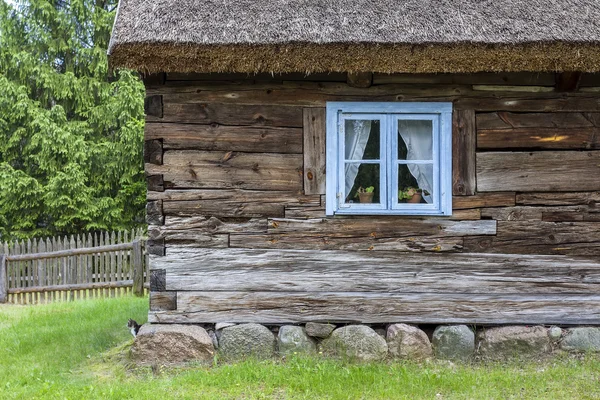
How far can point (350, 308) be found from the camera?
6.11 metres

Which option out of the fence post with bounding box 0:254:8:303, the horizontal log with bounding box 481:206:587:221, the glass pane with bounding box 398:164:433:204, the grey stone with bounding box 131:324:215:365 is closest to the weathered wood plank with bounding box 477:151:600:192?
the horizontal log with bounding box 481:206:587:221

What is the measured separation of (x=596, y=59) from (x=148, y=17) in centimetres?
Result: 395

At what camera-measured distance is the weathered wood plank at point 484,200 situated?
20.0 ft

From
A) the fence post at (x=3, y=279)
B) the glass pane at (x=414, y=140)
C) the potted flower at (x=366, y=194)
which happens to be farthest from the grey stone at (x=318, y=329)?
the fence post at (x=3, y=279)

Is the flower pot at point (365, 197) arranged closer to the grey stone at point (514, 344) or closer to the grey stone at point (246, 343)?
the grey stone at point (246, 343)

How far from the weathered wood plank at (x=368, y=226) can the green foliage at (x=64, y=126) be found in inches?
359

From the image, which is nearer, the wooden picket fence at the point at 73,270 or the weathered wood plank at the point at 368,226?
the weathered wood plank at the point at 368,226

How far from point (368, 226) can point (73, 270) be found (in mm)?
7423

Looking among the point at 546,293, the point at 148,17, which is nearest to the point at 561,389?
the point at 546,293

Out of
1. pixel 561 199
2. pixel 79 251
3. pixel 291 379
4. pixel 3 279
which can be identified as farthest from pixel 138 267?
pixel 561 199

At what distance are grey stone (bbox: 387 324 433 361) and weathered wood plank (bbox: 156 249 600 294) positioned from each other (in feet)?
1.23

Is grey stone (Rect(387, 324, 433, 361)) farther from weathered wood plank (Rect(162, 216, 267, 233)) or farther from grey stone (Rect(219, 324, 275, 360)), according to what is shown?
weathered wood plank (Rect(162, 216, 267, 233))

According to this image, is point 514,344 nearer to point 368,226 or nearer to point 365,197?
point 368,226

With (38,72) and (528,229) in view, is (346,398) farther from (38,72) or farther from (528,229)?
(38,72)
